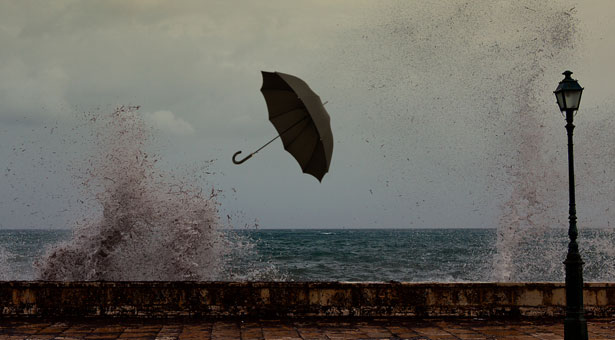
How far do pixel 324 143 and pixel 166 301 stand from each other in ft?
9.35

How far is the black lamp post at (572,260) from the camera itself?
5836mm

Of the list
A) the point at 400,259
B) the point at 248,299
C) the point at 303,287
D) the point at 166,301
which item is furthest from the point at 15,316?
the point at 400,259

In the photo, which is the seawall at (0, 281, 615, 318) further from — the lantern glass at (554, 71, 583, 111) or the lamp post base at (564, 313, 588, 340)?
the lantern glass at (554, 71, 583, 111)

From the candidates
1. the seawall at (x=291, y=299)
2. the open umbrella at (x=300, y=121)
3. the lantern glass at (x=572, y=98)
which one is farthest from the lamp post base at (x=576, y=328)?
the open umbrella at (x=300, y=121)

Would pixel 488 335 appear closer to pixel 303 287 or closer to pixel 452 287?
pixel 452 287

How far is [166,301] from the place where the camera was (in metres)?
7.25

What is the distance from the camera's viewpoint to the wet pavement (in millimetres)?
6281

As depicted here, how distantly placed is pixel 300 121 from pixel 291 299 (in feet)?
7.46

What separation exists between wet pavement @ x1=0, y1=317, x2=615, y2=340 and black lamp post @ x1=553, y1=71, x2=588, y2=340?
1.84 ft

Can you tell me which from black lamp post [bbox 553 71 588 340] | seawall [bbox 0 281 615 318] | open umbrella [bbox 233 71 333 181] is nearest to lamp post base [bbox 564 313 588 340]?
black lamp post [bbox 553 71 588 340]

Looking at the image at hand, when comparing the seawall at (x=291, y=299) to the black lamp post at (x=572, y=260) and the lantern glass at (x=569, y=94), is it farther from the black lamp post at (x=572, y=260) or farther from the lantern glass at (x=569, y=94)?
the lantern glass at (x=569, y=94)

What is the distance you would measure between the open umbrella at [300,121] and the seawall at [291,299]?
1705mm

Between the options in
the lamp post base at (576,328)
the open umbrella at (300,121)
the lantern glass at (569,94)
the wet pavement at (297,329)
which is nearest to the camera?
the lamp post base at (576,328)

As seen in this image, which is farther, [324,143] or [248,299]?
[248,299]
